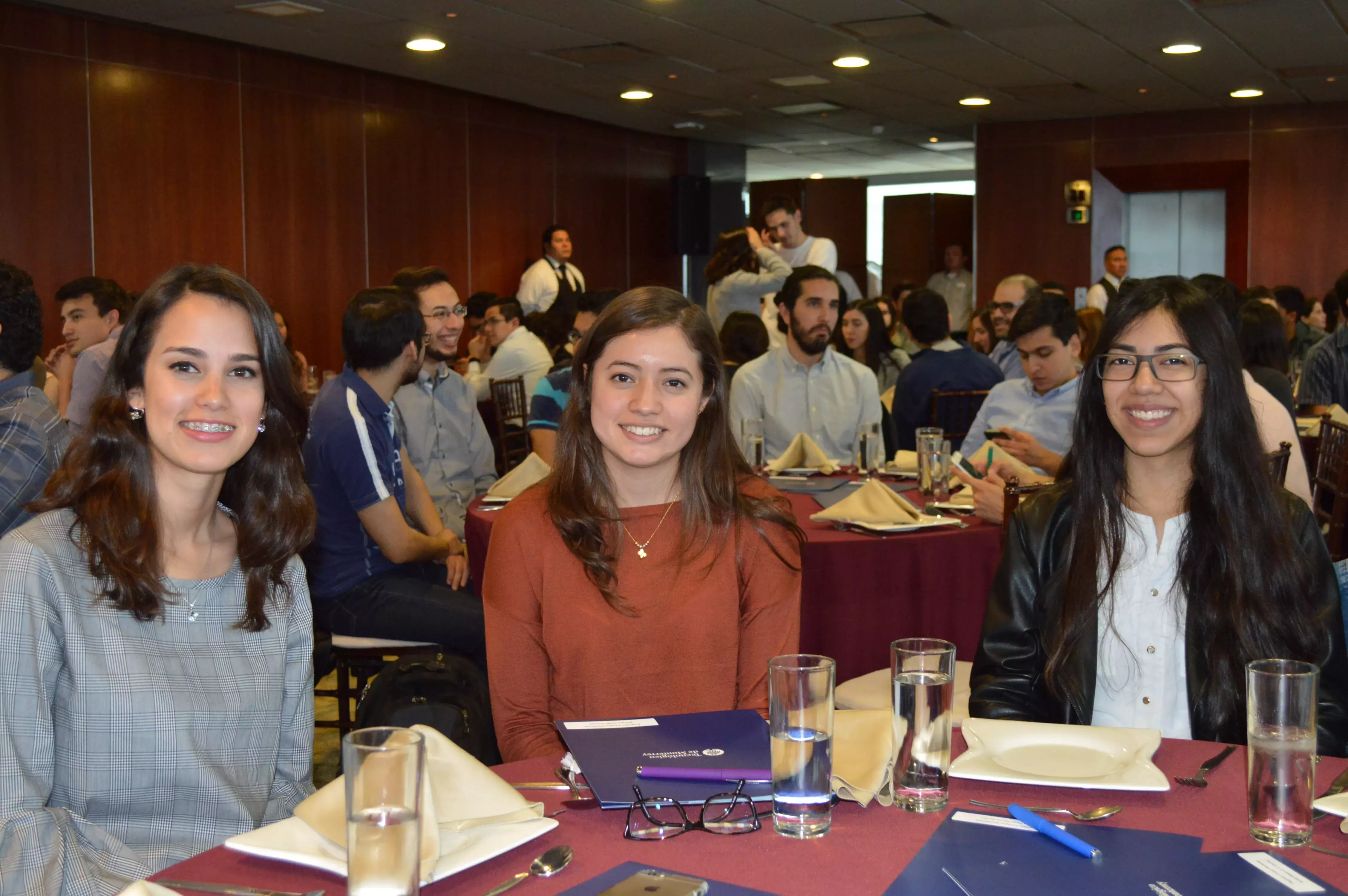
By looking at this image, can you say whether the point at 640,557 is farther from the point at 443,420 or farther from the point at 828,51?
the point at 828,51

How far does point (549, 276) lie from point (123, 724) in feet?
32.3

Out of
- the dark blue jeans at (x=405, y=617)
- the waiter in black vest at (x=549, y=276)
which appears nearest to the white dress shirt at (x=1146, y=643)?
the dark blue jeans at (x=405, y=617)

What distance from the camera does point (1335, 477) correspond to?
4.38 metres

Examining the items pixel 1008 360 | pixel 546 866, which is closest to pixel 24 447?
pixel 546 866

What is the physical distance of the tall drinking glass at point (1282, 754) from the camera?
4.18 feet

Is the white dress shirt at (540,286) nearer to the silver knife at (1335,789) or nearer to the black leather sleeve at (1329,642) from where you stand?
the black leather sleeve at (1329,642)

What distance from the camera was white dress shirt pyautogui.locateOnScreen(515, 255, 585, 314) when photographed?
1128cm

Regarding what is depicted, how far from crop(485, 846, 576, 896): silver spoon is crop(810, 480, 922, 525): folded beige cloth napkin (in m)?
2.15

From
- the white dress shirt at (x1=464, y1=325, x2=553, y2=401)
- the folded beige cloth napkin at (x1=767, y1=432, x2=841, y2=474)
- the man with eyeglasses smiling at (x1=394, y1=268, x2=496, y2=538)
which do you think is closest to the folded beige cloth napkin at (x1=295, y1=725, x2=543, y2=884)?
the folded beige cloth napkin at (x1=767, y1=432, x2=841, y2=474)

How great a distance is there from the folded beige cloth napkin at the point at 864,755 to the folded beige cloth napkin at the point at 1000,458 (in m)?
2.27

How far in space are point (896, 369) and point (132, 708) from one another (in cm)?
691

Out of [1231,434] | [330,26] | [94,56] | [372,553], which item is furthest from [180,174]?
[1231,434]

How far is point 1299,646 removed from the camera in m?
1.84

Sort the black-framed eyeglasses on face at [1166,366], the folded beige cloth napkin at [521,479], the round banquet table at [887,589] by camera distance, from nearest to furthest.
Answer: the black-framed eyeglasses on face at [1166,366]
the round banquet table at [887,589]
the folded beige cloth napkin at [521,479]
